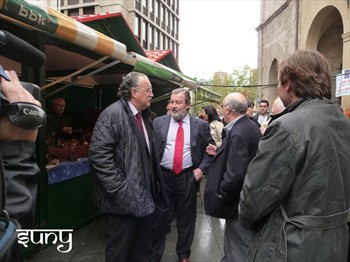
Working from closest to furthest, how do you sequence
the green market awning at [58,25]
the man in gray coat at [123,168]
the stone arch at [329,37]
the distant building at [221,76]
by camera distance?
the green market awning at [58,25] < the man in gray coat at [123,168] < the stone arch at [329,37] < the distant building at [221,76]

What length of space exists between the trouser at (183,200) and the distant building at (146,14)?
26663 mm

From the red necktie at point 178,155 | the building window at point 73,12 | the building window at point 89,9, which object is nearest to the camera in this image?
the red necktie at point 178,155

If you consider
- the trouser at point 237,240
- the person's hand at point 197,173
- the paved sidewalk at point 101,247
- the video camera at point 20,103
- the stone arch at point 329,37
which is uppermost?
the stone arch at point 329,37

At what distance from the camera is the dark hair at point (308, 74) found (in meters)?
1.67

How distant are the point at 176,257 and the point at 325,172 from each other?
8.97 feet

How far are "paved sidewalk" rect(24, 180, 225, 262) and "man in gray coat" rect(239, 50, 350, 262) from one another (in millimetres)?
2398

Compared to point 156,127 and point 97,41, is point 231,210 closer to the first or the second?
point 156,127

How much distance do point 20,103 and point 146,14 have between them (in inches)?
1678

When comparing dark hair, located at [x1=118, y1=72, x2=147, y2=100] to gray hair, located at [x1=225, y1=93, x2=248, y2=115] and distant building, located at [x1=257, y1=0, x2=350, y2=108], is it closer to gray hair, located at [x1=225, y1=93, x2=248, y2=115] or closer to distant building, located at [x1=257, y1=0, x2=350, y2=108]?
gray hair, located at [x1=225, y1=93, x2=248, y2=115]

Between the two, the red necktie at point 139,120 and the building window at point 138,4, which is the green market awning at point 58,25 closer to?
the red necktie at point 139,120

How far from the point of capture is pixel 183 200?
3.68 metres

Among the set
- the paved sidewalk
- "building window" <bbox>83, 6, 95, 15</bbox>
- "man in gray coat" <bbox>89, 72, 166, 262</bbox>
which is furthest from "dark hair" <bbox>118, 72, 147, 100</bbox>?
"building window" <bbox>83, 6, 95, 15</bbox>

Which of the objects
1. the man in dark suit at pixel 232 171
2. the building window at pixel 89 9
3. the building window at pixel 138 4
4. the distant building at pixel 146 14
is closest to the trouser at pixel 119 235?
the man in dark suit at pixel 232 171

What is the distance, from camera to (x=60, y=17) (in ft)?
9.38
